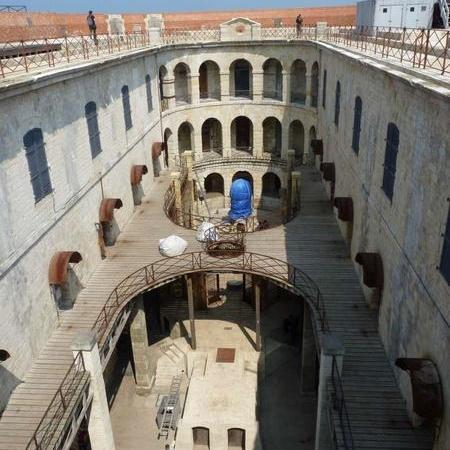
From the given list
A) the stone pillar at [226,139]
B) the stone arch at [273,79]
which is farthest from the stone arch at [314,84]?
the stone pillar at [226,139]

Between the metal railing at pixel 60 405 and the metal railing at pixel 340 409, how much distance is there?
688 centimetres

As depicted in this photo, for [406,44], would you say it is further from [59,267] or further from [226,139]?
[226,139]

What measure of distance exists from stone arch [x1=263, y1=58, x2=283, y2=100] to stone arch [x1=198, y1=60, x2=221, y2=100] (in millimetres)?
3708

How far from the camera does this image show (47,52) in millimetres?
16188

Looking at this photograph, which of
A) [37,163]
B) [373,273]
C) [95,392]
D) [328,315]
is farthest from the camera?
[328,315]

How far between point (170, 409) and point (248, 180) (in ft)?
73.3

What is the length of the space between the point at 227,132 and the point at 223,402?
22742 millimetres

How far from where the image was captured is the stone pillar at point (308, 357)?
18.6m

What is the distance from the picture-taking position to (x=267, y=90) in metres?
37.0

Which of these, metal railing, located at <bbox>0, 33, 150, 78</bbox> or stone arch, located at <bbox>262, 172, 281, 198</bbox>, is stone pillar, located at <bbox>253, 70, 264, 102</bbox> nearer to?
stone arch, located at <bbox>262, 172, 281, 198</bbox>

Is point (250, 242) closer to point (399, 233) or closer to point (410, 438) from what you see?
point (399, 233)

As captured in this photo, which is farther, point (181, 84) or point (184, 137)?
point (184, 137)

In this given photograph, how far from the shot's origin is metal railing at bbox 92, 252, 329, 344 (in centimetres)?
1641

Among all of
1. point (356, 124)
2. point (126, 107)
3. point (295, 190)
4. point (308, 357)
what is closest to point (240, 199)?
point (295, 190)
